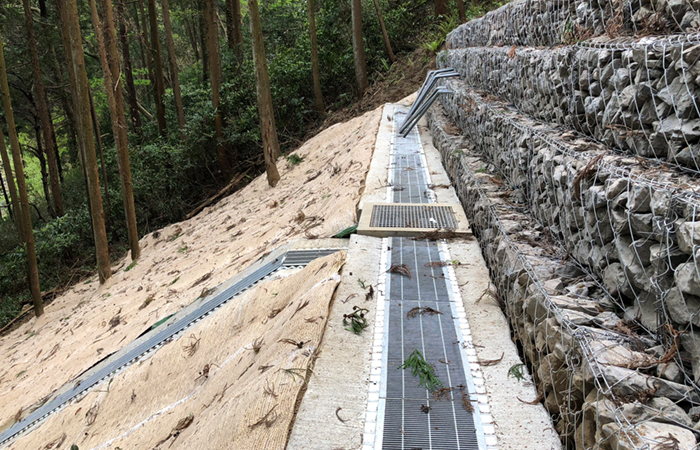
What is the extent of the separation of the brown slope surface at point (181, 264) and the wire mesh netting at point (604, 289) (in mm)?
2638

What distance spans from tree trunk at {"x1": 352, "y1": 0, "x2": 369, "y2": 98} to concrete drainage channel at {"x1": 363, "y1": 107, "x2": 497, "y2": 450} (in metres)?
11.4

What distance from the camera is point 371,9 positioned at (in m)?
17.8

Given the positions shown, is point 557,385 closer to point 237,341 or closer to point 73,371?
point 237,341

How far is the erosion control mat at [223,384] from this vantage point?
111 inches

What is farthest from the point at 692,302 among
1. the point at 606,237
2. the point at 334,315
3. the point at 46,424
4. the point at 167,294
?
the point at 167,294

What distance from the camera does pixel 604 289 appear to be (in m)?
2.84

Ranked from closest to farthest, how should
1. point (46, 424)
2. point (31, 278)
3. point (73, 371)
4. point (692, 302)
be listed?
point (692, 302) < point (46, 424) < point (73, 371) < point (31, 278)

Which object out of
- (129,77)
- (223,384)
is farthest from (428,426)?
(129,77)

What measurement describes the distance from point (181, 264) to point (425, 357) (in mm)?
6510

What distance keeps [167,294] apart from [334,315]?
4.21 meters

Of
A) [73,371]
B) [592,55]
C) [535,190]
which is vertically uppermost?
[592,55]

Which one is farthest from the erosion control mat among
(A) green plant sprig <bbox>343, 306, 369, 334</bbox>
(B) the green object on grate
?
(B) the green object on grate

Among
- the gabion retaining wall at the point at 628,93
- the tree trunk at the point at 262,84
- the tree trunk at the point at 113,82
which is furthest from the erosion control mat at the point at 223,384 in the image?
the tree trunk at the point at 113,82

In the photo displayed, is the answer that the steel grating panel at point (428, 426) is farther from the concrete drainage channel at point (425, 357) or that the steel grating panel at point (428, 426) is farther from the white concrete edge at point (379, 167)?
the white concrete edge at point (379, 167)
